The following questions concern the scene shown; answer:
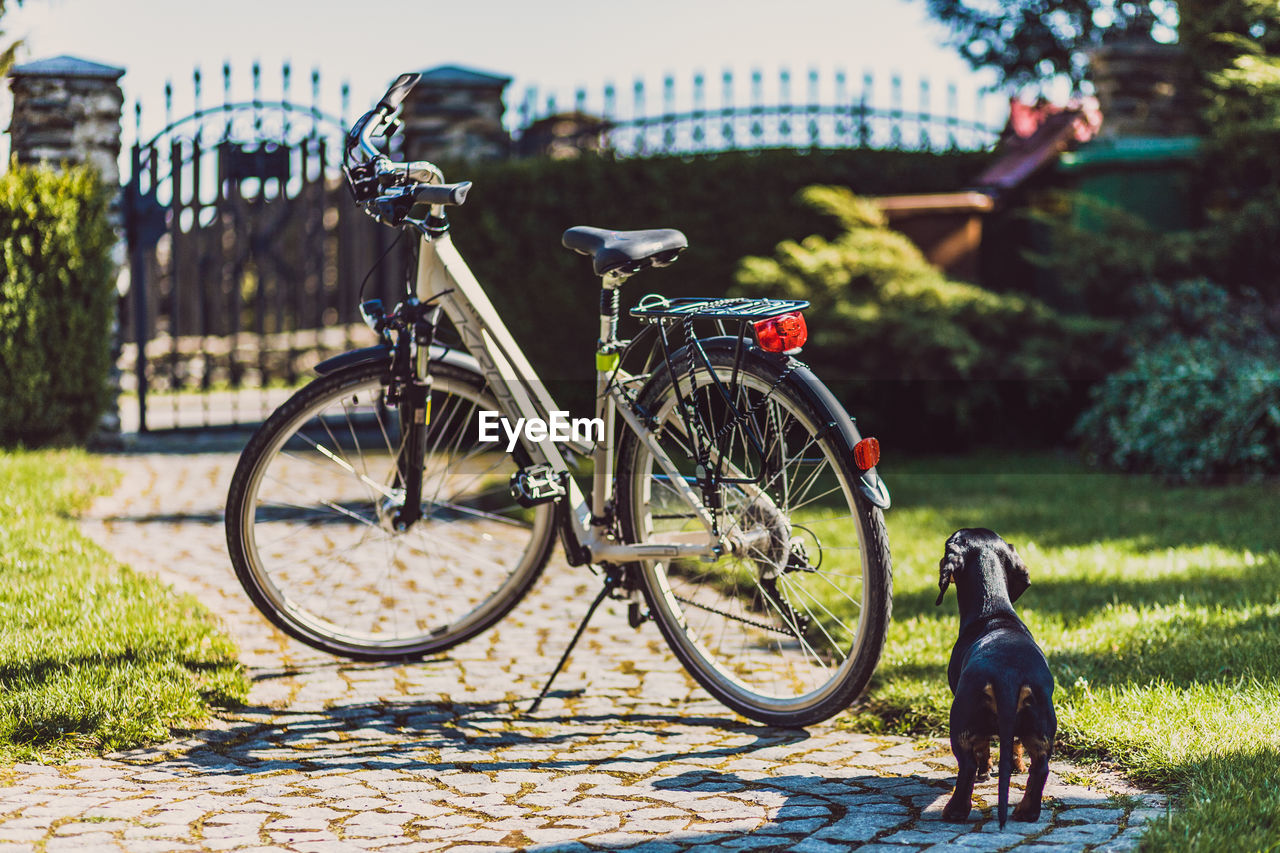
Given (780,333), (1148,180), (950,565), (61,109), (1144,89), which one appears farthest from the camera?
(1144,89)

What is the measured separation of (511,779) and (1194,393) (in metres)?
5.85

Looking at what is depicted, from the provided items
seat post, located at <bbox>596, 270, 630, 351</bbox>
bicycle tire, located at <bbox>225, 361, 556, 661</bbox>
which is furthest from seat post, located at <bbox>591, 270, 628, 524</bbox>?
bicycle tire, located at <bbox>225, 361, 556, 661</bbox>

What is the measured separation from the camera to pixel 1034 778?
8.98 ft

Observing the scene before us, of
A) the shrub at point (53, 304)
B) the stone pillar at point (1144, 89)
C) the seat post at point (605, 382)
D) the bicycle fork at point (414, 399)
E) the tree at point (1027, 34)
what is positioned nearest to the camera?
the seat post at point (605, 382)

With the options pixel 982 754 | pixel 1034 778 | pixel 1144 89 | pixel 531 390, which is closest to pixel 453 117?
pixel 1144 89

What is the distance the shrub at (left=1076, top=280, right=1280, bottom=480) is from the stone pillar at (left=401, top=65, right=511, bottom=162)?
4.91 meters

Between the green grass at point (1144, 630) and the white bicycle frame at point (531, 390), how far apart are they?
90 cm

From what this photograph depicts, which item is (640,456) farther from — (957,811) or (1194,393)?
(1194,393)

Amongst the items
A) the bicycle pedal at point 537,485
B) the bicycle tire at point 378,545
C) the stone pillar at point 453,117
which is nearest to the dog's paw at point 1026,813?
the bicycle pedal at point 537,485

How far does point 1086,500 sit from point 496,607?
409cm

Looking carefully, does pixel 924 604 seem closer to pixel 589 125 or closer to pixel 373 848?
pixel 373 848

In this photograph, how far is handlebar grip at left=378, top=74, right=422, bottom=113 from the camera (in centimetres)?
392

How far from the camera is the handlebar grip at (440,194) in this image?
12.2ft

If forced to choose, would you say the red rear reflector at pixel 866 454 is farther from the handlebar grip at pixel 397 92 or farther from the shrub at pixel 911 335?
the shrub at pixel 911 335
